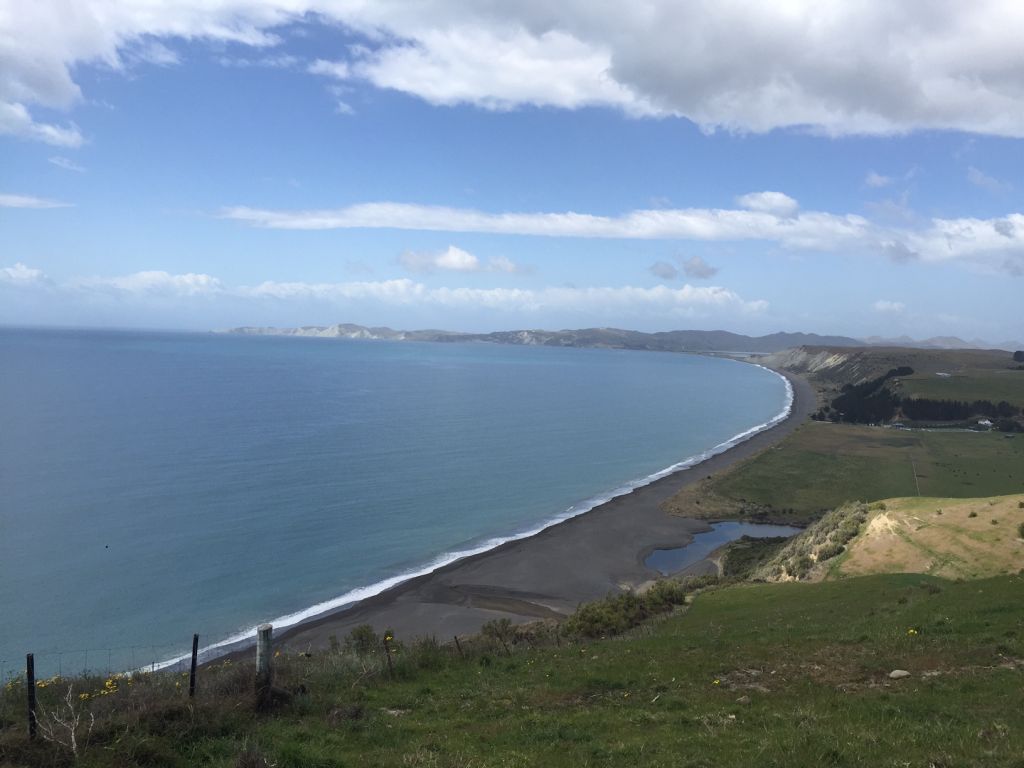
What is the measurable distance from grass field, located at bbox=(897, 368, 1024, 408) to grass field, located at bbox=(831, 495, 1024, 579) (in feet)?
342

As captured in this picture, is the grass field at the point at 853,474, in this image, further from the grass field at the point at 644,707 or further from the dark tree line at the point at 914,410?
the grass field at the point at 644,707

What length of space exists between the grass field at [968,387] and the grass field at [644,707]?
120 metres

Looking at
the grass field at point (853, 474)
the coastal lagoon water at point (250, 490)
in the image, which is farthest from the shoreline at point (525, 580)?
the grass field at point (853, 474)

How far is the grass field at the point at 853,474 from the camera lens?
5800 centimetres

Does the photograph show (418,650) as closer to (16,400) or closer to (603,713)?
(603,713)

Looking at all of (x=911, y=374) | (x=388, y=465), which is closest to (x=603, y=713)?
(x=388, y=465)

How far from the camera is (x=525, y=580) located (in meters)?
38.8

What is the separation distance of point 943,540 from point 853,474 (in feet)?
146

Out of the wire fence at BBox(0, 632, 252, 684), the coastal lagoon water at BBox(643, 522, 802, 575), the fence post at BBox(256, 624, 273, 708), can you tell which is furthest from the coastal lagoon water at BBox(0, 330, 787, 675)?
the fence post at BBox(256, 624, 273, 708)

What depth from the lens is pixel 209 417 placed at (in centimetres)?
8469

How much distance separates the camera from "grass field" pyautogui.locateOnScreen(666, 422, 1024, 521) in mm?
58000

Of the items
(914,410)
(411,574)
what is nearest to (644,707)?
(411,574)

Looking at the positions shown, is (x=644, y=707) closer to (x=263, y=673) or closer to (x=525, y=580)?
(x=263, y=673)

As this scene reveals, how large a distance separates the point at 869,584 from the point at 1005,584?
4602 millimetres
